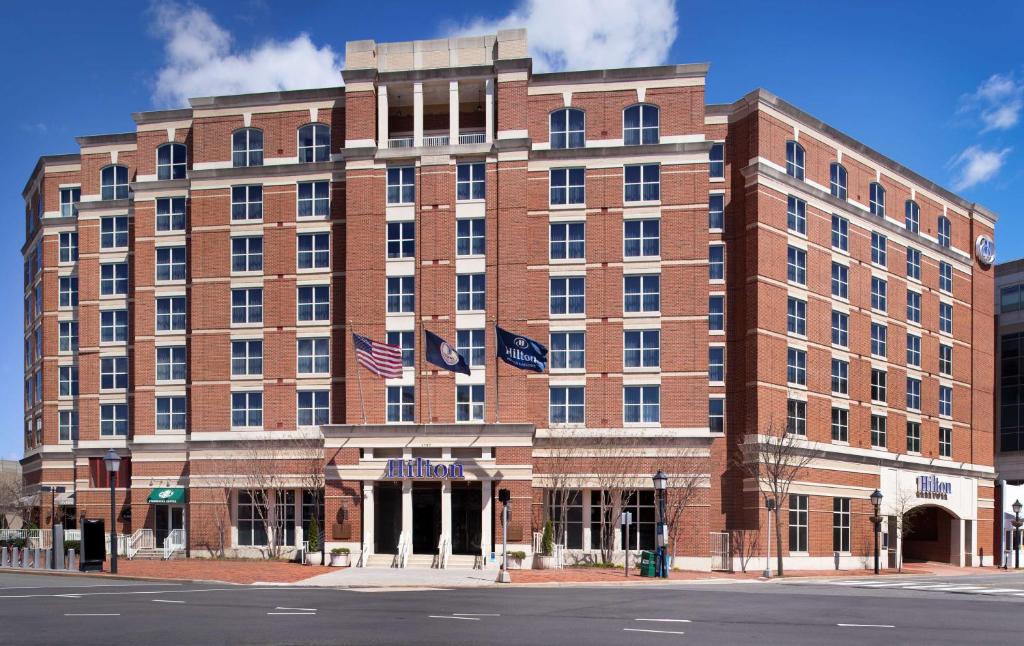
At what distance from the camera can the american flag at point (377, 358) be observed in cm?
4703

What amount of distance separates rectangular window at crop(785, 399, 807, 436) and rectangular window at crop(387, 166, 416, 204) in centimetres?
2134

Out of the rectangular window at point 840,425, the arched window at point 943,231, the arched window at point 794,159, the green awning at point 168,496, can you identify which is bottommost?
the green awning at point 168,496

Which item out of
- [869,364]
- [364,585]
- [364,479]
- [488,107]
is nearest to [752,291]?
[869,364]

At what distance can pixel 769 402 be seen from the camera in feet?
178

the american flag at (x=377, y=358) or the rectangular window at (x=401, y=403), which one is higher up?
the american flag at (x=377, y=358)

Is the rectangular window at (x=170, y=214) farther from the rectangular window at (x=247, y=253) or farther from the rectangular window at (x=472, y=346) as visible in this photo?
the rectangular window at (x=472, y=346)

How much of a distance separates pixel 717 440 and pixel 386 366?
17660 mm

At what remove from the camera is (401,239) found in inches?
2088

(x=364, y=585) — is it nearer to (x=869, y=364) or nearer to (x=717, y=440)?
(x=717, y=440)

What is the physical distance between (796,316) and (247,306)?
27864 mm

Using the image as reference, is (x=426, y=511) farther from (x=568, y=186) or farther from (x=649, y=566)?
(x=568, y=186)

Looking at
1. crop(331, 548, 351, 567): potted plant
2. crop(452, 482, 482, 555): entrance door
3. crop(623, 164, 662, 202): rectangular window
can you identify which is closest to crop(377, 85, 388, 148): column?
crop(623, 164, 662, 202): rectangular window

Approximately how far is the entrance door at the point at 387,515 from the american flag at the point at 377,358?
6682mm

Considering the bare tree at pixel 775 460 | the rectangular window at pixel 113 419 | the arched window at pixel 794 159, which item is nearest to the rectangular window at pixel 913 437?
the bare tree at pixel 775 460
